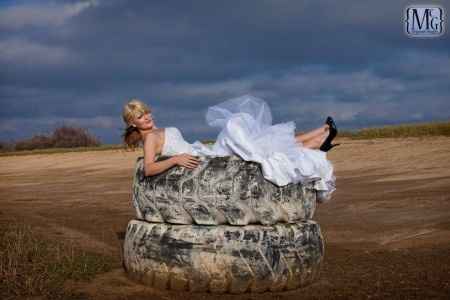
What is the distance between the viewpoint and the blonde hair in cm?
564

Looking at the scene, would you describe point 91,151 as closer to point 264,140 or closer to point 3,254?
point 3,254

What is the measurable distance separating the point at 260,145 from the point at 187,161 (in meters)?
0.67

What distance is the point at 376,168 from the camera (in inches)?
690

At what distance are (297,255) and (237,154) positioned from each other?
1052mm

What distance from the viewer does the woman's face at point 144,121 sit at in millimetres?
5652

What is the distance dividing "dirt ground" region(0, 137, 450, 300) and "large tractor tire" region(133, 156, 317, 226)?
2.23ft

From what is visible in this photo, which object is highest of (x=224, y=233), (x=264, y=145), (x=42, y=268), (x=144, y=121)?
(x=144, y=121)

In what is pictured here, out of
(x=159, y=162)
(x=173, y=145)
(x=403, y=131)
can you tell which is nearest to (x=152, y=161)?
(x=159, y=162)

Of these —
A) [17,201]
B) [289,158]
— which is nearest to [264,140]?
[289,158]

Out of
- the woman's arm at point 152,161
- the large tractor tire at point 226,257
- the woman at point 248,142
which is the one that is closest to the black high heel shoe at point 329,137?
the woman at point 248,142

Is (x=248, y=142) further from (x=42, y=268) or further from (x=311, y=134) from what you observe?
(x=42, y=268)

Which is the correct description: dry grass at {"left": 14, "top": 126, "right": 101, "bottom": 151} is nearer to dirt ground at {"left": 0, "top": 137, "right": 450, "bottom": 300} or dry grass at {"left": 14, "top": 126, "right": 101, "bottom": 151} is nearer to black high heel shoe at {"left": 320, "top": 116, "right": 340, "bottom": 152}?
dirt ground at {"left": 0, "top": 137, "right": 450, "bottom": 300}

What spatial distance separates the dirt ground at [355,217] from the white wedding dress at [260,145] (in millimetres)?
1064

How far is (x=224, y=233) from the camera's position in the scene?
494cm
